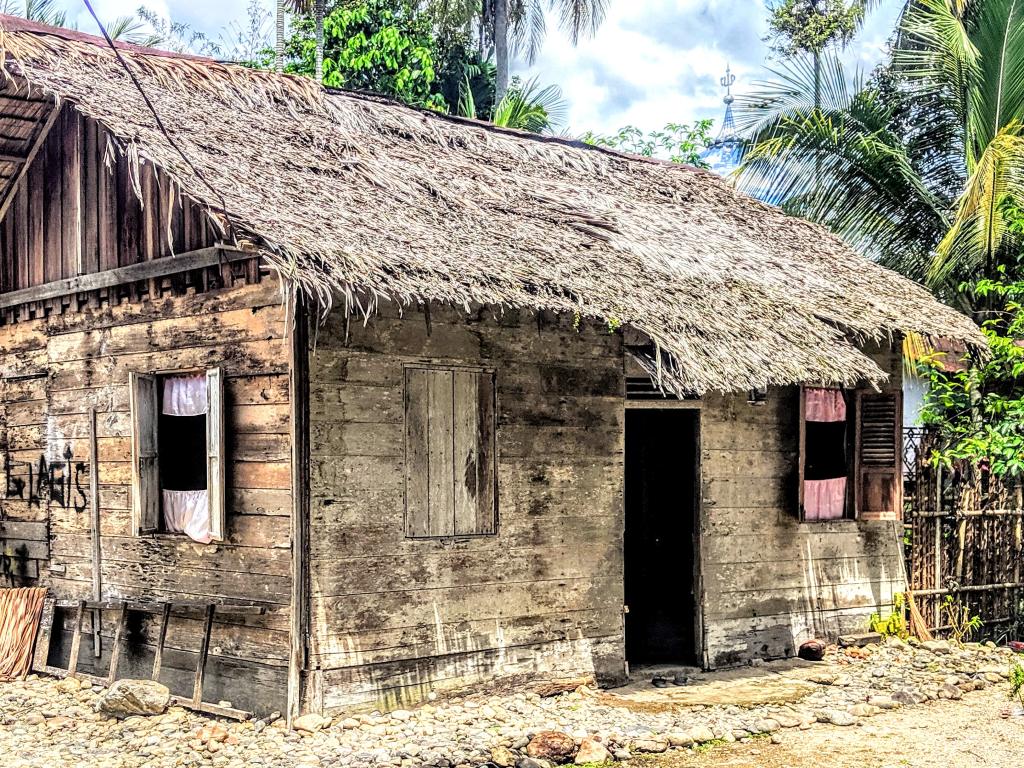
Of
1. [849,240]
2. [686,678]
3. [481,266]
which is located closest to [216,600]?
[481,266]

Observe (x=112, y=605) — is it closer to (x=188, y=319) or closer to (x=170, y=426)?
(x=170, y=426)

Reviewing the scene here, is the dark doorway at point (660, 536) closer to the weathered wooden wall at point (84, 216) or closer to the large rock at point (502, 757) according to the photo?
the large rock at point (502, 757)

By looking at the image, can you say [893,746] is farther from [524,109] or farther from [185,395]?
[524,109]

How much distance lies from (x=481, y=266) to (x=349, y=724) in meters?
2.98

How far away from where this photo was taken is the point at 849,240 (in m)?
15.5

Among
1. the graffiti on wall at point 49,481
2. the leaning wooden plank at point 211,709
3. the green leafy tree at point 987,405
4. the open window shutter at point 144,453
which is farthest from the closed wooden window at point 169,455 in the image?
the green leafy tree at point 987,405

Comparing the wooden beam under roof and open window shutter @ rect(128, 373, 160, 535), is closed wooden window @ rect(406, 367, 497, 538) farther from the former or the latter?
the wooden beam under roof

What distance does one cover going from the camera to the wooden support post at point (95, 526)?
884 cm

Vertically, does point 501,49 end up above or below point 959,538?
above

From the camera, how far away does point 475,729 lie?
7176mm

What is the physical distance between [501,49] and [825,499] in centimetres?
1481

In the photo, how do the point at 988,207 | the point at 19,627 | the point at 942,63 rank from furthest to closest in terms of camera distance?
the point at 942,63 → the point at 988,207 → the point at 19,627

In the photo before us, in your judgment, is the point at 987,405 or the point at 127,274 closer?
the point at 127,274

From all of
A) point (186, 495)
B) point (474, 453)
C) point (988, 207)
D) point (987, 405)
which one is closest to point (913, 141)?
point (988, 207)
